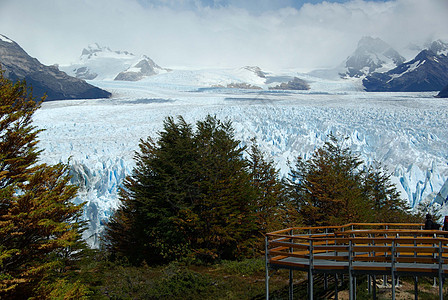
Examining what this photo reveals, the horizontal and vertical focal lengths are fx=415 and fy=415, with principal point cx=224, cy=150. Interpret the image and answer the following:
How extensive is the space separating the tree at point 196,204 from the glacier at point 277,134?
5.98m

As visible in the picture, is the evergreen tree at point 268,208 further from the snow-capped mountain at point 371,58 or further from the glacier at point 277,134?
the snow-capped mountain at point 371,58

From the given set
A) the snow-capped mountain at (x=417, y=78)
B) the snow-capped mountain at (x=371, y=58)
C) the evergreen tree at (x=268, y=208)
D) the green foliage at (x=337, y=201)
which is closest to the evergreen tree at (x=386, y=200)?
the green foliage at (x=337, y=201)

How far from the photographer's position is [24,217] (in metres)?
10.2

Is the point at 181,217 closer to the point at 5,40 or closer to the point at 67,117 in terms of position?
the point at 67,117

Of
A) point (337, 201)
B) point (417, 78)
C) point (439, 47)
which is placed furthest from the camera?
point (439, 47)

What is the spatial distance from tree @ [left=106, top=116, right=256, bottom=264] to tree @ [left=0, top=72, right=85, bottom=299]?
7.71m

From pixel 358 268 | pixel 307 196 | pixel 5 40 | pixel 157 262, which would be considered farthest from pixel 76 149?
pixel 5 40

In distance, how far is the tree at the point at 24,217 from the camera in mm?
9977

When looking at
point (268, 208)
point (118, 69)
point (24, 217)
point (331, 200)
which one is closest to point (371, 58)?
point (118, 69)

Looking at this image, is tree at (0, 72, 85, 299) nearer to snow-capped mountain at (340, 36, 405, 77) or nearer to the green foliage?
the green foliage

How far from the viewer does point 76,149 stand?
3269cm

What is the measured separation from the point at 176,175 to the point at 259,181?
18.8ft

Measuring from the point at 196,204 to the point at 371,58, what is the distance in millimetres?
135844

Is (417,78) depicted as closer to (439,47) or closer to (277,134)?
(439,47)
